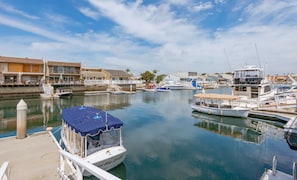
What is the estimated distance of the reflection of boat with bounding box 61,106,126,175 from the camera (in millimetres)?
7641

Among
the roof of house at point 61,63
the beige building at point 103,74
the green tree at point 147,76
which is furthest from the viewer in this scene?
the green tree at point 147,76

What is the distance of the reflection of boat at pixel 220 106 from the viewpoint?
71.6 ft

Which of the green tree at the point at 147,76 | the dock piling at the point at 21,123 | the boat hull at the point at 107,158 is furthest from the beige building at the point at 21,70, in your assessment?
the green tree at the point at 147,76

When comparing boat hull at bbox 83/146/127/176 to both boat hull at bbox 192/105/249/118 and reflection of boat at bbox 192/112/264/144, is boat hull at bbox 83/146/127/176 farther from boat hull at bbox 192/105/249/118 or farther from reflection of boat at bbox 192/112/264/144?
boat hull at bbox 192/105/249/118

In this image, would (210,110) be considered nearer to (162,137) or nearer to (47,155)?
(162,137)

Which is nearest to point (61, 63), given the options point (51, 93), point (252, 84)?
point (51, 93)

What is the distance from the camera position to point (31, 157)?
7230 millimetres

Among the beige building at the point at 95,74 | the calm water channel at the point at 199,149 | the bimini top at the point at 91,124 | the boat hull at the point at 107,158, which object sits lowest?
the calm water channel at the point at 199,149

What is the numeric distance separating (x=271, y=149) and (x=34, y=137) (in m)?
15.2

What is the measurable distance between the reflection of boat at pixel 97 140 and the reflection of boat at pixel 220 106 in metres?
17.7

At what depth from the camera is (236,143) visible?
13789mm

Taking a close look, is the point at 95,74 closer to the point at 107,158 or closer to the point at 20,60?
the point at 20,60

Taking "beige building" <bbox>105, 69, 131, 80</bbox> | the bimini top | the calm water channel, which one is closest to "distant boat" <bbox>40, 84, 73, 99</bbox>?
the calm water channel

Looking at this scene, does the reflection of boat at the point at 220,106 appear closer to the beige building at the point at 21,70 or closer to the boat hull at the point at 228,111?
the boat hull at the point at 228,111
